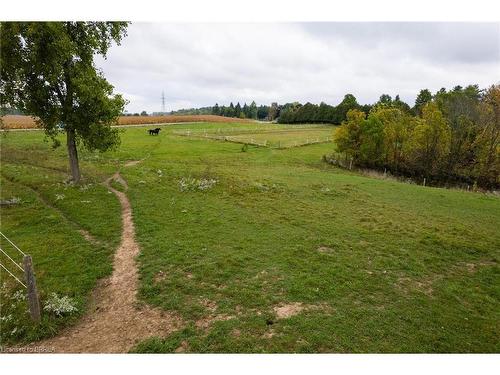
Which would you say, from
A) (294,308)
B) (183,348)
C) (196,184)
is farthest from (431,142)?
(183,348)

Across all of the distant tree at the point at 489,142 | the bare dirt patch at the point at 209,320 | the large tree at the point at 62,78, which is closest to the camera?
the bare dirt patch at the point at 209,320

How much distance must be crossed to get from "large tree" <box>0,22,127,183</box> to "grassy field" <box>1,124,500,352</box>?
4942mm

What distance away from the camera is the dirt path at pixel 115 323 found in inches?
396

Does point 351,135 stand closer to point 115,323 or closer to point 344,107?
point 115,323

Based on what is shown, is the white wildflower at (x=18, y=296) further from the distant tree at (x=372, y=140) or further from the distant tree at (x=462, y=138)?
the distant tree at (x=462, y=138)

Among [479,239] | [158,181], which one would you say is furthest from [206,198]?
[479,239]

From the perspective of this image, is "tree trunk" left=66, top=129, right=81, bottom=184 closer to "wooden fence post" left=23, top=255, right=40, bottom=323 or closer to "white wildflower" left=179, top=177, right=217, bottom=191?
"white wildflower" left=179, top=177, right=217, bottom=191

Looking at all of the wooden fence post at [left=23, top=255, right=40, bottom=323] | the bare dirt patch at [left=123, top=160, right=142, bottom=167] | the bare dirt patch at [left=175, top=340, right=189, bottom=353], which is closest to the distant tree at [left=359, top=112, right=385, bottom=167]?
the bare dirt patch at [left=123, top=160, right=142, bottom=167]

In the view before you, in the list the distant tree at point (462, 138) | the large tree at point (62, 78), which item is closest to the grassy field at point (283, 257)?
the large tree at point (62, 78)

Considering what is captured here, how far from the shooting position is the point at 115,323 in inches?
433

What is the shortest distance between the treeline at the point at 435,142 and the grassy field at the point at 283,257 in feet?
52.9

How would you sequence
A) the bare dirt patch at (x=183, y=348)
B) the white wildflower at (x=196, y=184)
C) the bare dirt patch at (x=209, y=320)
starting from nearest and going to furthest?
1. the bare dirt patch at (x=183, y=348)
2. the bare dirt patch at (x=209, y=320)
3. the white wildflower at (x=196, y=184)

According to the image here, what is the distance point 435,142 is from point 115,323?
4673 centimetres

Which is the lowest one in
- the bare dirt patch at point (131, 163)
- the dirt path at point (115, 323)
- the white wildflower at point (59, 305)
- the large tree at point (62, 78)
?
the dirt path at point (115, 323)
